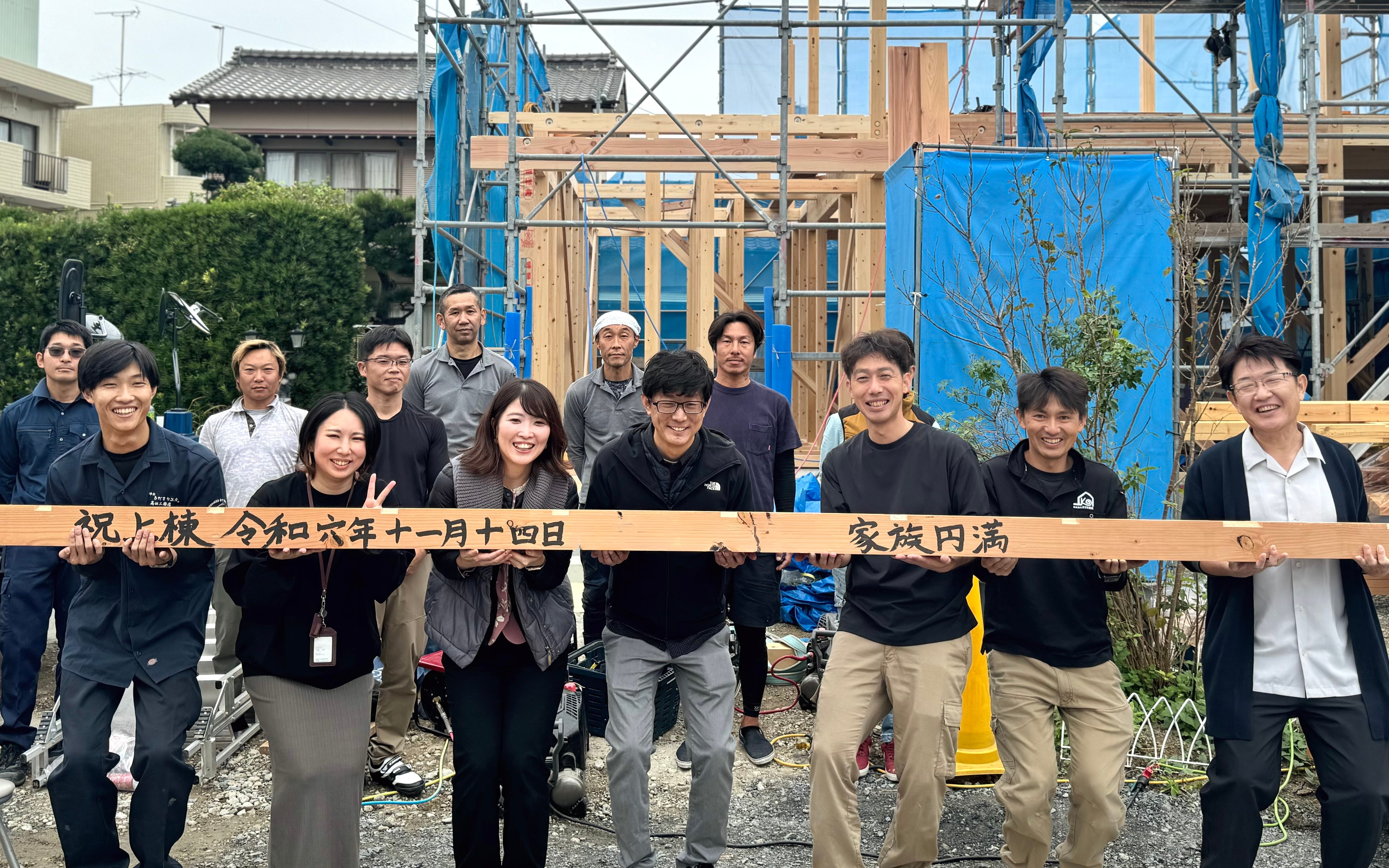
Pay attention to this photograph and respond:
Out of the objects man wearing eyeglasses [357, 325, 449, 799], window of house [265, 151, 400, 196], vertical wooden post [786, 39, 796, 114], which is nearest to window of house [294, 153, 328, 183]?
window of house [265, 151, 400, 196]

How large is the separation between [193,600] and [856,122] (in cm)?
654

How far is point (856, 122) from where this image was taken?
26.9ft

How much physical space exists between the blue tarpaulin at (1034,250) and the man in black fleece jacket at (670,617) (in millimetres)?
3478

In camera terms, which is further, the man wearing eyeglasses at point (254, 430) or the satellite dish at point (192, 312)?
the satellite dish at point (192, 312)

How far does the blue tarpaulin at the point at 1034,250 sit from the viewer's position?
6.37 metres

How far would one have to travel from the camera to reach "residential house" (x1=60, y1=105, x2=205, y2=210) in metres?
26.2

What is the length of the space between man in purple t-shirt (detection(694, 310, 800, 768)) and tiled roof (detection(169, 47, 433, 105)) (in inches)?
849

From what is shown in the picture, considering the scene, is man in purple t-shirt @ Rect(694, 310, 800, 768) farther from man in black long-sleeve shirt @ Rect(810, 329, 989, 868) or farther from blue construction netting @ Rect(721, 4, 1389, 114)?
blue construction netting @ Rect(721, 4, 1389, 114)

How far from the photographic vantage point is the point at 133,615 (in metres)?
3.07

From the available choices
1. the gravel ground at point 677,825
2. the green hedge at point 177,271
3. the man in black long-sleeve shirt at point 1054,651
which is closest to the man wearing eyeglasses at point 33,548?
the gravel ground at point 677,825

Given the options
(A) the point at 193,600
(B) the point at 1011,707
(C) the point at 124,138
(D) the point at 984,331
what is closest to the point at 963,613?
(B) the point at 1011,707

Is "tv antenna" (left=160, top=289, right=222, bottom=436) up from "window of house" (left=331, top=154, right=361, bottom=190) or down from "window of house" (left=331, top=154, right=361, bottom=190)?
down

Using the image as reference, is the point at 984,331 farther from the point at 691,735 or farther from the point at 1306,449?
the point at 691,735

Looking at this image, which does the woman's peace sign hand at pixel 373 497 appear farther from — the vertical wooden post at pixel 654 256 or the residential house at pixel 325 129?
the residential house at pixel 325 129
